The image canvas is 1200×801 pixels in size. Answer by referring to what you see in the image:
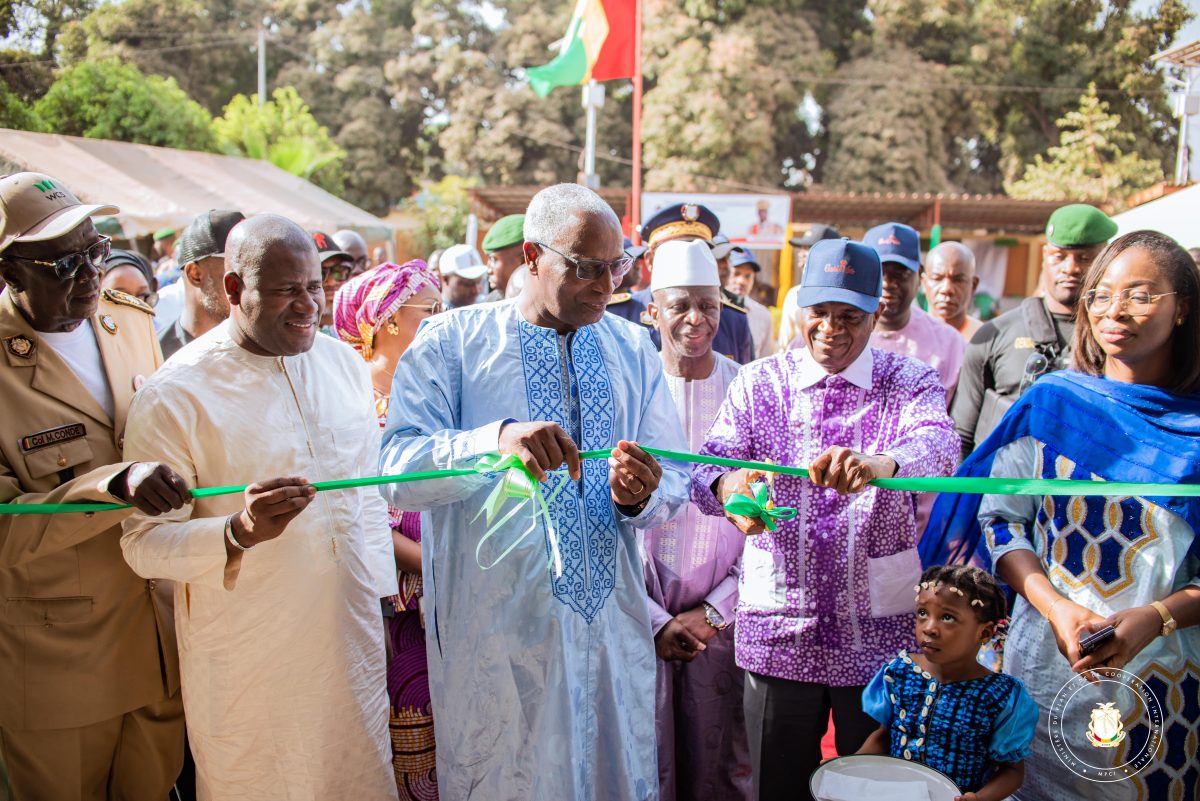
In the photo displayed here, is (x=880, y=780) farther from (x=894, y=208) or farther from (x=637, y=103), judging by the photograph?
(x=894, y=208)

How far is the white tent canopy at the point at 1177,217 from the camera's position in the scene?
338 inches

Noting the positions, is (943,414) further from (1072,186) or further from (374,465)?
(1072,186)

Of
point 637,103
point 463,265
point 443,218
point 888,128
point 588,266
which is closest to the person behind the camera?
point 588,266

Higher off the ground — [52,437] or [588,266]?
[588,266]

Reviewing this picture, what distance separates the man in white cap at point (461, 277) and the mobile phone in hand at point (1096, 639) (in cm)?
528

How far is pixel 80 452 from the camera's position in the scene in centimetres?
275

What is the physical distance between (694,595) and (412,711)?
1.17 meters

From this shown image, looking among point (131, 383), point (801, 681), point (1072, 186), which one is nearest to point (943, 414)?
point (801, 681)

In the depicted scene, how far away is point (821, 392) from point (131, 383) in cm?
234

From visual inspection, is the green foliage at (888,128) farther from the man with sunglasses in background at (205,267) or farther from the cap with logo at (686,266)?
the man with sunglasses in background at (205,267)

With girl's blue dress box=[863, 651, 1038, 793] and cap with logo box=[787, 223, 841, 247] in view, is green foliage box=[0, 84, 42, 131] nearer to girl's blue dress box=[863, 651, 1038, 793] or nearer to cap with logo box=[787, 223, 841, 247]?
cap with logo box=[787, 223, 841, 247]

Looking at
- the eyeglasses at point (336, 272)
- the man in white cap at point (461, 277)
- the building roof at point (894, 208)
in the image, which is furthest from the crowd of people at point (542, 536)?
the building roof at point (894, 208)

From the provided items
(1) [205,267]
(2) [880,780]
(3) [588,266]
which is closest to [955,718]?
(2) [880,780]

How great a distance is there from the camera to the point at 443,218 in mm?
25828
